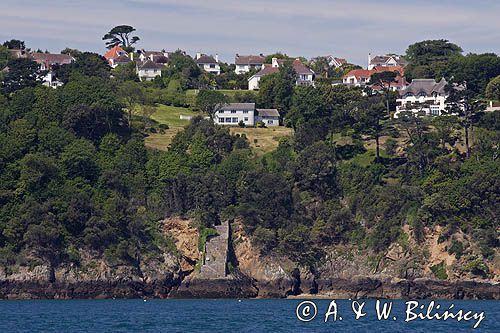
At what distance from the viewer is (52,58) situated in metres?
172

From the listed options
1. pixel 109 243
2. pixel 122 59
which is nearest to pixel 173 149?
pixel 109 243

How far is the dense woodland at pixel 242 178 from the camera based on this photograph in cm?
11081

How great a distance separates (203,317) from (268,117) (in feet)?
195

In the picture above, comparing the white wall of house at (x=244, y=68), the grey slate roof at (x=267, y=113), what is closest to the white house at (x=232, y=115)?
the grey slate roof at (x=267, y=113)

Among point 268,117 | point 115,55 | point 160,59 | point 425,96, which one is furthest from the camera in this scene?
point 115,55

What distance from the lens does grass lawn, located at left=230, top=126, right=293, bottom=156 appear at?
427 ft

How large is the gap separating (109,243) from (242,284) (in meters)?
12.3

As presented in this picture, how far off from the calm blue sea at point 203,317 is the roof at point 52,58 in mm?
71791

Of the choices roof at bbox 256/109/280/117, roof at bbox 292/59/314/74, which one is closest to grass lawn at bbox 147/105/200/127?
roof at bbox 256/109/280/117

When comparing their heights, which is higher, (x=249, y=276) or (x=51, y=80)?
(x=51, y=80)

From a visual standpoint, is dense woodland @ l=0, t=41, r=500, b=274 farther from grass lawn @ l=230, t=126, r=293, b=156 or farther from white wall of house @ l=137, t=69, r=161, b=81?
white wall of house @ l=137, t=69, r=161, b=81

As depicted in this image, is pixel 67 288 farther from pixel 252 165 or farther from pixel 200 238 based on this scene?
pixel 252 165

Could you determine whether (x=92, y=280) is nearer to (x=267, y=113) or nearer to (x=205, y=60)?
(x=267, y=113)

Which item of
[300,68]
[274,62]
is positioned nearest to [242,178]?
[300,68]
